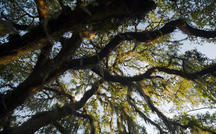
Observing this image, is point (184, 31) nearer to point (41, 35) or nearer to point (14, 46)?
point (41, 35)

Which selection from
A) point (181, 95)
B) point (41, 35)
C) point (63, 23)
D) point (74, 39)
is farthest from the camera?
point (181, 95)

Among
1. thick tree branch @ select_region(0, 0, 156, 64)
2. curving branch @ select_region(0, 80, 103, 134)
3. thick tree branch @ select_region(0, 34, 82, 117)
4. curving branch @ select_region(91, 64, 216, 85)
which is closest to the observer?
thick tree branch @ select_region(0, 0, 156, 64)

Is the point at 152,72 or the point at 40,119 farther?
the point at 152,72

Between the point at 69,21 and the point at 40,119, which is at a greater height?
the point at 69,21

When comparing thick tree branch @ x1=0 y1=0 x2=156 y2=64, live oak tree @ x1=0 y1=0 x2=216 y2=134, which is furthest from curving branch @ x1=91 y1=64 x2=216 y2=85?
thick tree branch @ x1=0 y1=0 x2=156 y2=64

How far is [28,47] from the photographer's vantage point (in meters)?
2.17

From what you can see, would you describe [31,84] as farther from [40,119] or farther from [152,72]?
[152,72]

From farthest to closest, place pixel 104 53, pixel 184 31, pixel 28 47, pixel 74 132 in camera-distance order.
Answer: pixel 74 132 → pixel 184 31 → pixel 104 53 → pixel 28 47

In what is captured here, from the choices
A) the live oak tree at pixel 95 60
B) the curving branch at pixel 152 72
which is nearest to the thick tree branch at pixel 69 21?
the live oak tree at pixel 95 60

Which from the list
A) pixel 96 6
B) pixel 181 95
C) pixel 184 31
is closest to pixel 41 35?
pixel 96 6

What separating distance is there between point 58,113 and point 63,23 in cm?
295

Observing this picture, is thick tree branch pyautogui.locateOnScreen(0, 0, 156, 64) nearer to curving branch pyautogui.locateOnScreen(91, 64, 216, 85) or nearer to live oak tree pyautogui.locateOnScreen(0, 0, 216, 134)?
live oak tree pyautogui.locateOnScreen(0, 0, 216, 134)

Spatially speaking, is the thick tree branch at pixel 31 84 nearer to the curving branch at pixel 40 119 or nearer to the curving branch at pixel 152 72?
the curving branch at pixel 40 119

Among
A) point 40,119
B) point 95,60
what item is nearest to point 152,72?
point 95,60
